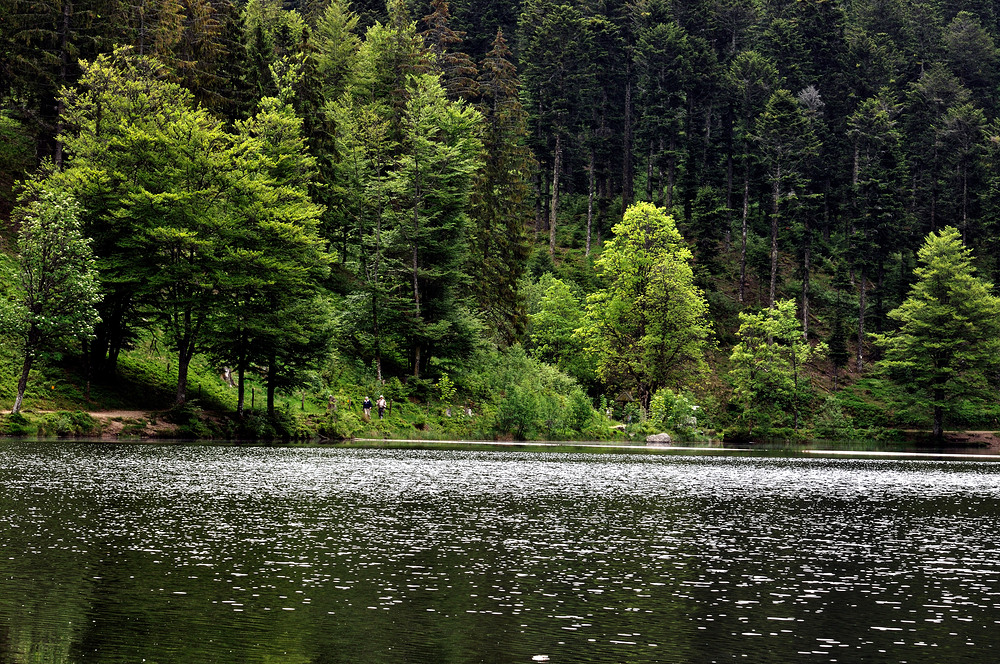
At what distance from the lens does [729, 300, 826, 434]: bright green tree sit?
84562mm

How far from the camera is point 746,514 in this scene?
3072 centimetres

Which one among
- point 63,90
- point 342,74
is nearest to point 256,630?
point 63,90

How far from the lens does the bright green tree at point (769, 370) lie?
8456 centimetres

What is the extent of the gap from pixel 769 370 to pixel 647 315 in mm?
11995

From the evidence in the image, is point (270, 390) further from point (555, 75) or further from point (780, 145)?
point (780, 145)

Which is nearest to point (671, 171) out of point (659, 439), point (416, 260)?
point (659, 439)

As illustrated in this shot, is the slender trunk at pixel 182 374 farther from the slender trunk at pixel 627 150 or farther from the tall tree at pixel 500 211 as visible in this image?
the slender trunk at pixel 627 150

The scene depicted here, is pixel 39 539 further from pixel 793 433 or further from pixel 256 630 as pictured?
pixel 793 433

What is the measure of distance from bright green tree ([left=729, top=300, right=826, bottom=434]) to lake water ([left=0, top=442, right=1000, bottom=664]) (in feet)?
148

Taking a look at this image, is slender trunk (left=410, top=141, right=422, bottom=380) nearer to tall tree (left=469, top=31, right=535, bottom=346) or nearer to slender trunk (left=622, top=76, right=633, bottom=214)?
tall tree (left=469, top=31, right=535, bottom=346)

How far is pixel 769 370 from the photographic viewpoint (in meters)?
84.7

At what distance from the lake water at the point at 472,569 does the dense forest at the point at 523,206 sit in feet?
79.7

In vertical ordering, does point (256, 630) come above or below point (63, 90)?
below

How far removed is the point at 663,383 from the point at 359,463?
45331 millimetres
